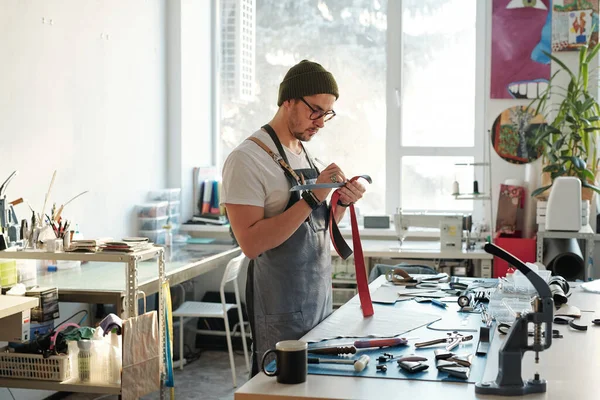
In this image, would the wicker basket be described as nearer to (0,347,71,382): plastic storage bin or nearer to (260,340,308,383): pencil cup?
(0,347,71,382): plastic storage bin

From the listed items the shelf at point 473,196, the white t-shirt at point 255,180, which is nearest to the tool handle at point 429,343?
the white t-shirt at point 255,180

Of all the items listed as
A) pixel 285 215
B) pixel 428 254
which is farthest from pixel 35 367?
pixel 428 254

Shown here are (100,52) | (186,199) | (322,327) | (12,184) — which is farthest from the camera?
(186,199)

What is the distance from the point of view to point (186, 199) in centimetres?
581

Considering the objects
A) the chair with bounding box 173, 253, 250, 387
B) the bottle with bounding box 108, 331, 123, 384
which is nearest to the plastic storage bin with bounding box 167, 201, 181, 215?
the chair with bounding box 173, 253, 250, 387

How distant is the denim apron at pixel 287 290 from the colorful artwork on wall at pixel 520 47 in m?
3.21

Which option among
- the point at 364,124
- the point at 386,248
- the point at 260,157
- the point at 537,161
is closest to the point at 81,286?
the point at 260,157

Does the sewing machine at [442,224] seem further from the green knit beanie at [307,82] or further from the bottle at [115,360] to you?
the green knit beanie at [307,82]

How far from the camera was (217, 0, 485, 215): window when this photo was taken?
18.6 ft

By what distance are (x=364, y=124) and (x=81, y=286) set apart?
294cm

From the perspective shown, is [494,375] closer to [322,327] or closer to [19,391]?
[322,327]

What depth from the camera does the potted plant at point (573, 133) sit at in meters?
4.84

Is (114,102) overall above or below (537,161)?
above

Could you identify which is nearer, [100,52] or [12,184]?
[12,184]
